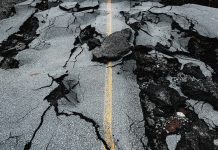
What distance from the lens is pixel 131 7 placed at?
7875mm

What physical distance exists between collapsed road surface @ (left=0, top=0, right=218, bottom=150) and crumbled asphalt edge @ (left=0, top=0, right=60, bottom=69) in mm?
24

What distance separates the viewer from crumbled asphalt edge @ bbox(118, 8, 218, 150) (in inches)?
149

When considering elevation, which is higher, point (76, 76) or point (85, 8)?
point (85, 8)

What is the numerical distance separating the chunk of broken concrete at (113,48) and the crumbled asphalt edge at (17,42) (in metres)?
1.86

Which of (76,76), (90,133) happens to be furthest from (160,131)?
(76,76)

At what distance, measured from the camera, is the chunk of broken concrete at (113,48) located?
539 centimetres

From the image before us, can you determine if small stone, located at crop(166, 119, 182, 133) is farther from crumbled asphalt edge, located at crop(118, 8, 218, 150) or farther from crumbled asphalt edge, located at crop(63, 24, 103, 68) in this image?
crumbled asphalt edge, located at crop(63, 24, 103, 68)

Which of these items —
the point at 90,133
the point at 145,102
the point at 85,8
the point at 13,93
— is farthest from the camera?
the point at 85,8

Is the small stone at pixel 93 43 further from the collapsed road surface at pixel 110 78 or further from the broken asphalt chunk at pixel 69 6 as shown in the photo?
the broken asphalt chunk at pixel 69 6

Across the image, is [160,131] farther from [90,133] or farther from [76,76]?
[76,76]

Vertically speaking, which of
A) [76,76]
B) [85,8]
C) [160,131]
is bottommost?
[160,131]

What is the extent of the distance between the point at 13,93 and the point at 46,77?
27.8 inches

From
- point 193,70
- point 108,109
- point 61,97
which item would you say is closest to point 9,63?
point 61,97

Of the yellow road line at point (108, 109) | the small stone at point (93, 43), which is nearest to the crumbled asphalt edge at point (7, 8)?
the small stone at point (93, 43)
